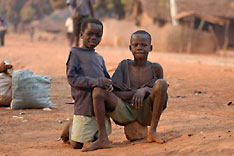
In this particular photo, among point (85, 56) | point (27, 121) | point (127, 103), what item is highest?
point (85, 56)

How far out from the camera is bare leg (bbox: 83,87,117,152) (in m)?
3.50

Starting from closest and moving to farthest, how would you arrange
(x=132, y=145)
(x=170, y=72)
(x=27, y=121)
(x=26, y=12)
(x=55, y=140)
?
(x=132, y=145), (x=55, y=140), (x=27, y=121), (x=170, y=72), (x=26, y=12)

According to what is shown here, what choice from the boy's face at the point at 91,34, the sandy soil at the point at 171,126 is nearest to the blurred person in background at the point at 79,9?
the sandy soil at the point at 171,126

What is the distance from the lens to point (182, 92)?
6.83m

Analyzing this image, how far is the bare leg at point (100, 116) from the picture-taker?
3.50m

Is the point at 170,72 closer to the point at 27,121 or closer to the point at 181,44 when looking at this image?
the point at 27,121

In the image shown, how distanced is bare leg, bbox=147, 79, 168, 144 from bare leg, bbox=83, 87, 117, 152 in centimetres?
39

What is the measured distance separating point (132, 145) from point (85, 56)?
34.9 inches

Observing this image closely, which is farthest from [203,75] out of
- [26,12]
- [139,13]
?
[26,12]

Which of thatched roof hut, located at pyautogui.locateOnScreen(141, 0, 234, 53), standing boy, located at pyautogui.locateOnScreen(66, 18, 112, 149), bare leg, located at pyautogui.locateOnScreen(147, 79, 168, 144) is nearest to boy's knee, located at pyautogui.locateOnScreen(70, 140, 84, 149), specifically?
standing boy, located at pyautogui.locateOnScreen(66, 18, 112, 149)

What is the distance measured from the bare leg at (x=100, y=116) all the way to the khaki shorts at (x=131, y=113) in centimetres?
19

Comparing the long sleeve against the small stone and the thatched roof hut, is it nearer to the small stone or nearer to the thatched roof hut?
the small stone

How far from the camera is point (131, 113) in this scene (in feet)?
12.6

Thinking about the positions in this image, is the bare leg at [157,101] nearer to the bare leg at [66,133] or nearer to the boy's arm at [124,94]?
the boy's arm at [124,94]
